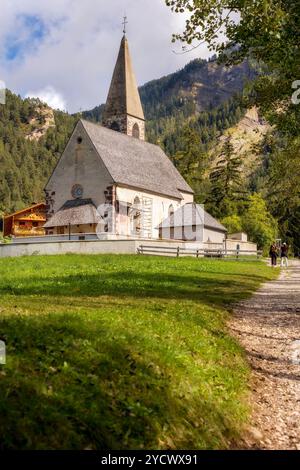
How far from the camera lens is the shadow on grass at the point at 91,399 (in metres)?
4.81

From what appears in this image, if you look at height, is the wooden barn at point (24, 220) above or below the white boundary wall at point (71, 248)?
above

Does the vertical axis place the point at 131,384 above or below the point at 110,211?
below

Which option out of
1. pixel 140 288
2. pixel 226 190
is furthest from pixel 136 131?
→ pixel 140 288

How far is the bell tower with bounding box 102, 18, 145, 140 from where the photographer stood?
6538 centimetres

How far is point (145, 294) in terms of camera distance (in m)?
16.0

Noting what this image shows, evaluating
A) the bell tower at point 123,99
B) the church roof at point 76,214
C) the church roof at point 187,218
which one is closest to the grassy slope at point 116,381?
the church roof at point 76,214

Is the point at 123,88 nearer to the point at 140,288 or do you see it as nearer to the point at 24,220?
the point at 24,220

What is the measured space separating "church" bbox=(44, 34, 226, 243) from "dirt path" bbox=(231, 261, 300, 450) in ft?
109

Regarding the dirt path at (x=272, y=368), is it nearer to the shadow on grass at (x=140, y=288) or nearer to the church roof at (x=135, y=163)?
the shadow on grass at (x=140, y=288)

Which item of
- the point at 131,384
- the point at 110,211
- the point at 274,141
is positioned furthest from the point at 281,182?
the point at 110,211

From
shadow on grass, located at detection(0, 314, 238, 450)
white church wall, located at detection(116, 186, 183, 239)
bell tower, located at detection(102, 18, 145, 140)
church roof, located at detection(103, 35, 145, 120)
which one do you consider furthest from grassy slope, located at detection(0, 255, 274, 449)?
church roof, located at detection(103, 35, 145, 120)

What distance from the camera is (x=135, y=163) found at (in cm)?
5647

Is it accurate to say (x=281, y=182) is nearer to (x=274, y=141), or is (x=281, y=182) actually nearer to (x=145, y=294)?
(x=274, y=141)
